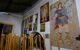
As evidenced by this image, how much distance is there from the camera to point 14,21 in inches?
154

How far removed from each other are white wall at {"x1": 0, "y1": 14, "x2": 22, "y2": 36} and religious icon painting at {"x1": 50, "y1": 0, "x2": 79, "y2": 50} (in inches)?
84.6

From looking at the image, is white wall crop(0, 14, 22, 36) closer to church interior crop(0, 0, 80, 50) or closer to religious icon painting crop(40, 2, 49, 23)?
church interior crop(0, 0, 80, 50)

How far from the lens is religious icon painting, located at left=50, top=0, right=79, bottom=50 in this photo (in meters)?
1.43

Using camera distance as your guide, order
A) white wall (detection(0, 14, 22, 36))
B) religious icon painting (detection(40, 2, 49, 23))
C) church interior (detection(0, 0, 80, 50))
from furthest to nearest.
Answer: white wall (detection(0, 14, 22, 36)), religious icon painting (detection(40, 2, 49, 23)), church interior (detection(0, 0, 80, 50))

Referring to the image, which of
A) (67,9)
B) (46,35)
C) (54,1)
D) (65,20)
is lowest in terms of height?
(46,35)

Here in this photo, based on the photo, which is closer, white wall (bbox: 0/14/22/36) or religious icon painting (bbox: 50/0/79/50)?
religious icon painting (bbox: 50/0/79/50)

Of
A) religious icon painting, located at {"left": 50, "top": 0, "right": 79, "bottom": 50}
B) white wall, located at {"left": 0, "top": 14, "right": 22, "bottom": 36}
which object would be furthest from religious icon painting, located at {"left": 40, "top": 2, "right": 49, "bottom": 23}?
white wall, located at {"left": 0, "top": 14, "right": 22, "bottom": 36}

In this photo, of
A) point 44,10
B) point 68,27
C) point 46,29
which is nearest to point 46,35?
point 46,29

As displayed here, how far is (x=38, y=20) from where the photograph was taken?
2586 mm

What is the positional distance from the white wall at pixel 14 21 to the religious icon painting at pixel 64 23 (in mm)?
2150

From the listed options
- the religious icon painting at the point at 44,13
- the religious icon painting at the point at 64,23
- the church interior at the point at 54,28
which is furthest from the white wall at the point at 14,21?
the religious icon painting at the point at 64,23

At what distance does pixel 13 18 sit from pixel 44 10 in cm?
193

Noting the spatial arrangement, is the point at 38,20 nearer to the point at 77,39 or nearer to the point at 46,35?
the point at 46,35

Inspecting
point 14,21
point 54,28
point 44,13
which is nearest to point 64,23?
point 54,28
